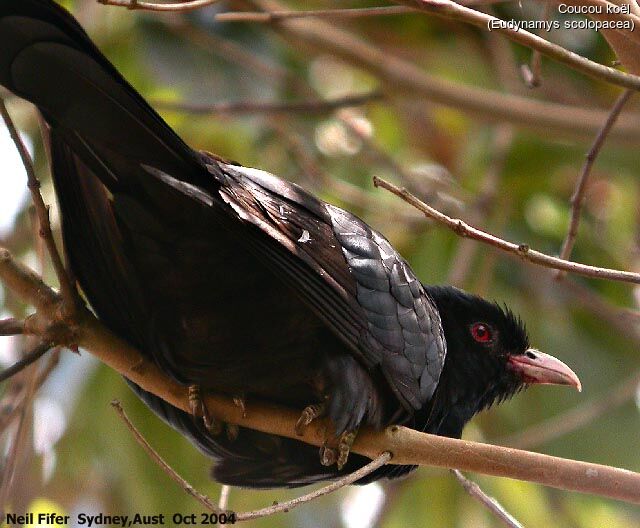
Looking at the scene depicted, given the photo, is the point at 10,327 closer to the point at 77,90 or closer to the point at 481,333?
the point at 77,90

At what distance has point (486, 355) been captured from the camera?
4469 mm

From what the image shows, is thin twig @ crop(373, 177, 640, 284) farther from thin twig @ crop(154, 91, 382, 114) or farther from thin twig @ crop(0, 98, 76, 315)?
thin twig @ crop(154, 91, 382, 114)

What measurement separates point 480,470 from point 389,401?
2.35 ft

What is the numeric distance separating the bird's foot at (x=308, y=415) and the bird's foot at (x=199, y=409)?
33 cm

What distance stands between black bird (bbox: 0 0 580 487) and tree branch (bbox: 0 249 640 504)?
69 millimetres

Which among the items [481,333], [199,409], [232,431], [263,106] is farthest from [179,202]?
[263,106]

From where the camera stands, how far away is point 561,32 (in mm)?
6672

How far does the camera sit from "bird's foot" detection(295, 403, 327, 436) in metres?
3.49

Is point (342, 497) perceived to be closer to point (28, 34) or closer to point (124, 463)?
point (124, 463)

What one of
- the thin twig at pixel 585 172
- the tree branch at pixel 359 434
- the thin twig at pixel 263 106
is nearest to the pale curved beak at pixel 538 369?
the thin twig at pixel 585 172

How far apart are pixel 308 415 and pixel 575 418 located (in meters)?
3.28

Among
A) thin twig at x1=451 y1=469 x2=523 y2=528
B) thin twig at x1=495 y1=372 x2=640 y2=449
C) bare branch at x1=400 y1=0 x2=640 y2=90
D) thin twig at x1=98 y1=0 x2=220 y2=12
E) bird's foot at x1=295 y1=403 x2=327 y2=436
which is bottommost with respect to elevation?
thin twig at x1=495 y1=372 x2=640 y2=449

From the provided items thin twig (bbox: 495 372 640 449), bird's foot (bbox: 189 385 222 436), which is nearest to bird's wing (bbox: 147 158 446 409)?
bird's foot (bbox: 189 385 222 436)

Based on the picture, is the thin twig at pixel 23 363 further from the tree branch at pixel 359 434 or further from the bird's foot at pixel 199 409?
the bird's foot at pixel 199 409
